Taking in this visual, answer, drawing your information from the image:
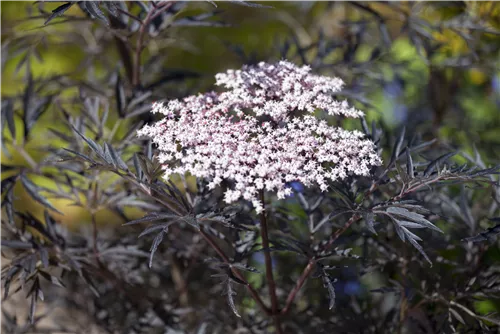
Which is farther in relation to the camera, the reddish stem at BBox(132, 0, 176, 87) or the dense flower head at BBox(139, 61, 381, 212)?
the reddish stem at BBox(132, 0, 176, 87)

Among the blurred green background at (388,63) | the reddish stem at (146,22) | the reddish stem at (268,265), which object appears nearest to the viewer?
the reddish stem at (268,265)

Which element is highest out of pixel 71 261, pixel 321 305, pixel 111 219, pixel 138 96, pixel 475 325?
pixel 138 96

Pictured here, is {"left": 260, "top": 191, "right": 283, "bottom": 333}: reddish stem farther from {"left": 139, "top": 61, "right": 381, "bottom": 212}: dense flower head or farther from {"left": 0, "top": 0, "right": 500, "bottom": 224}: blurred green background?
{"left": 0, "top": 0, "right": 500, "bottom": 224}: blurred green background

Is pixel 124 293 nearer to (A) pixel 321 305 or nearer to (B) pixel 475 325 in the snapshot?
(A) pixel 321 305

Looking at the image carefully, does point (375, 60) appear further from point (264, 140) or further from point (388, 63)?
point (264, 140)

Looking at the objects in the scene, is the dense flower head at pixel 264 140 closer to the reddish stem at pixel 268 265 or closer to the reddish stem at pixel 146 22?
the reddish stem at pixel 268 265

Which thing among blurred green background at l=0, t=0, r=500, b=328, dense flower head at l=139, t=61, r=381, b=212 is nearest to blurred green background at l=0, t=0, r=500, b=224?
blurred green background at l=0, t=0, r=500, b=328

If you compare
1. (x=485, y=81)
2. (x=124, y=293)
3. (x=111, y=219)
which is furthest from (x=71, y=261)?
(x=485, y=81)

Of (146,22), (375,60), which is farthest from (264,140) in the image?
(375,60)

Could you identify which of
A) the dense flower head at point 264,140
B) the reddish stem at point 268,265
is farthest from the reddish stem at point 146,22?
the reddish stem at point 268,265
